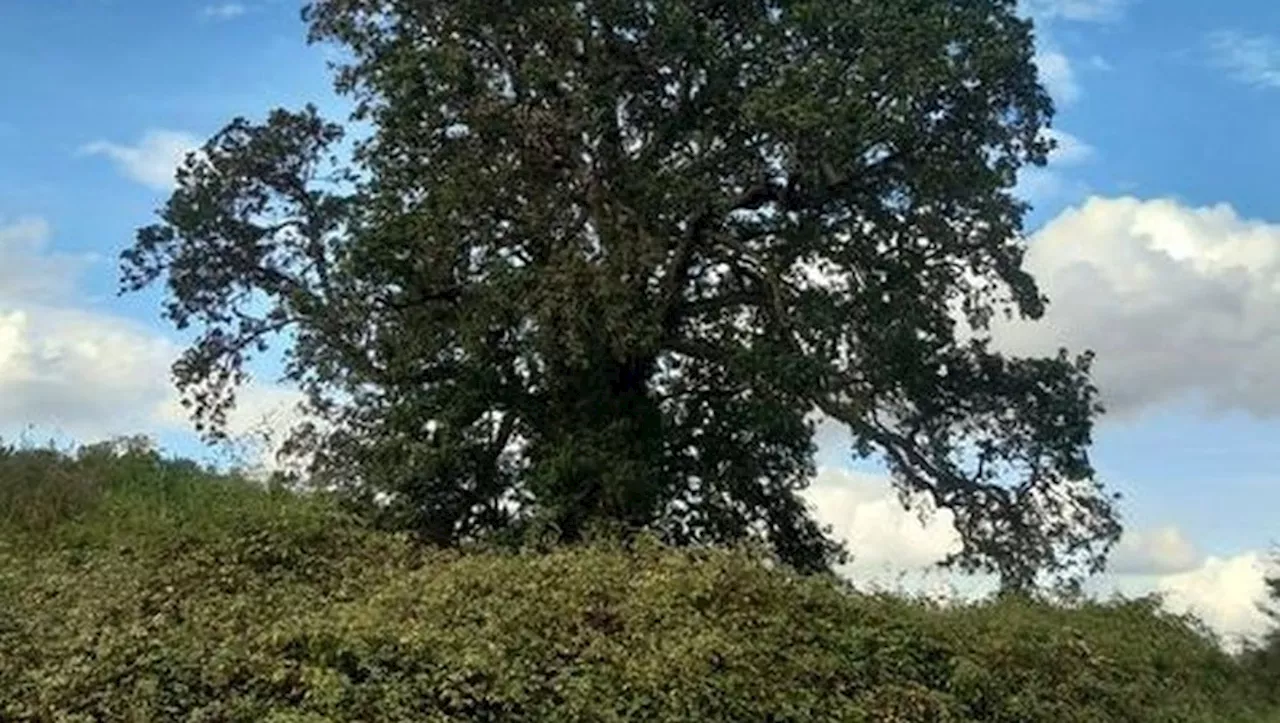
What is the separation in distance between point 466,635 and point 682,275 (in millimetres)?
11035

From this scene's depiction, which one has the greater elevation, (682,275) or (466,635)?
(682,275)

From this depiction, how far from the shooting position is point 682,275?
21125 mm

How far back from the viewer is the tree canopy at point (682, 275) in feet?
64.4

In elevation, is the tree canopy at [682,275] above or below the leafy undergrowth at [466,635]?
above

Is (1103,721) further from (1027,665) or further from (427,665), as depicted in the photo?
(427,665)

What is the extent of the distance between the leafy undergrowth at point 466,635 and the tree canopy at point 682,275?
3699mm

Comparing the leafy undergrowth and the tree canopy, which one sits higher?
the tree canopy

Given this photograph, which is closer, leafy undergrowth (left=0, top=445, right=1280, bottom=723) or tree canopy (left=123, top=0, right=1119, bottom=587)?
leafy undergrowth (left=0, top=445, right=1280, bottom=723)

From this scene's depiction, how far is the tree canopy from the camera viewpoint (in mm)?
19625

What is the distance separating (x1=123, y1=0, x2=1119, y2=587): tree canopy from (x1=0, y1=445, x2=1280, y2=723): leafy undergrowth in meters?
3.70

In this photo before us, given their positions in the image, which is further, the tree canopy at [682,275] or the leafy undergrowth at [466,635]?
the tree canopy at [682,275]

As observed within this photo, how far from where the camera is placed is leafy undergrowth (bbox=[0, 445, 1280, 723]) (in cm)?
968

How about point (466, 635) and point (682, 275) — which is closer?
Answer: point (466, 635)

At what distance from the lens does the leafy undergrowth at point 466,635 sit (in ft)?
31.8
